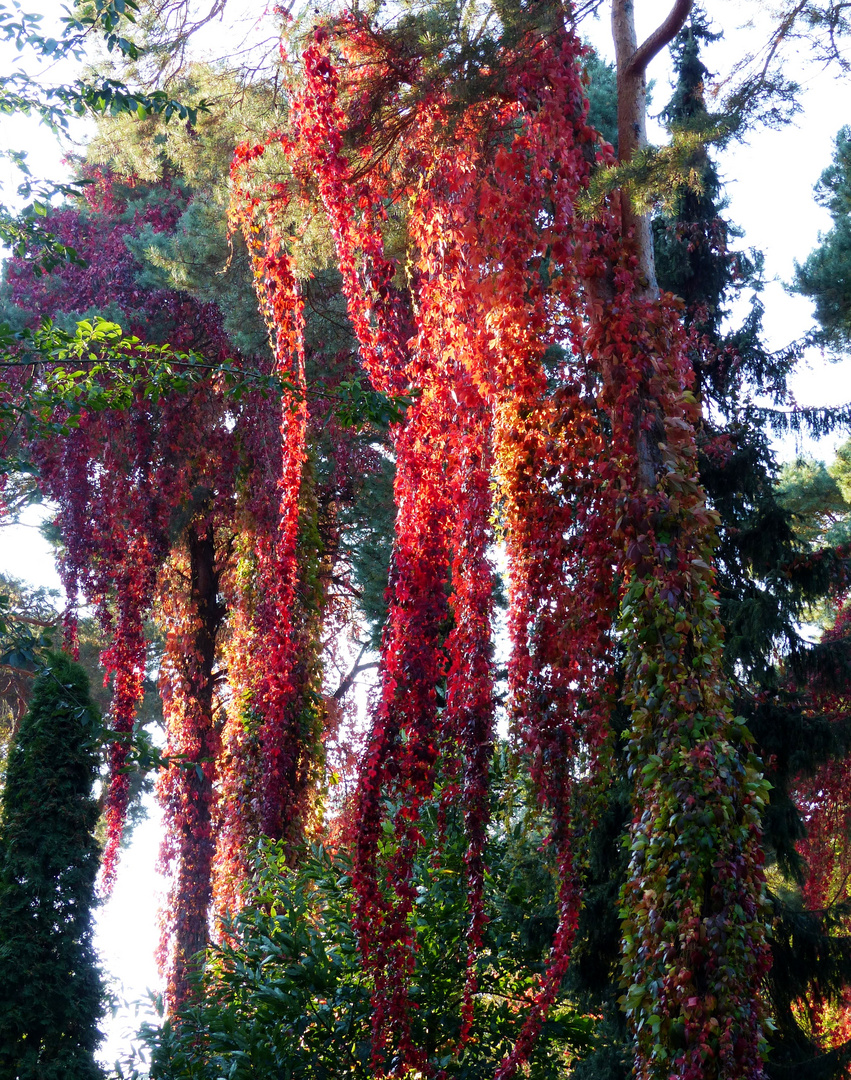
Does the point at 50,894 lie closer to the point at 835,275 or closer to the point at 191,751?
the point at 191,751

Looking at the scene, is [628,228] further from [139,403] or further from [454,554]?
[139,403]

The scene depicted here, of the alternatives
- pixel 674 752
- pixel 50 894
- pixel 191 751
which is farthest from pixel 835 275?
pixel 50 894

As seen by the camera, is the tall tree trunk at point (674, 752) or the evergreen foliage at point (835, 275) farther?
the evergreen foliage at point (835, 275)

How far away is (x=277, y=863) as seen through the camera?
20.0 feet

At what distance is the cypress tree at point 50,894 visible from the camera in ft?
17.9

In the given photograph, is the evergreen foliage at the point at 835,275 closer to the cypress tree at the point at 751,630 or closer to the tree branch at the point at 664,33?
the cypress tree at the point at 751,630

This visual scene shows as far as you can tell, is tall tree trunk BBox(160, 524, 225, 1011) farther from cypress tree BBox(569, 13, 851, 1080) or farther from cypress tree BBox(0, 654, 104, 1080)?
cypress tree BBox(569, 13, 851, 1080)

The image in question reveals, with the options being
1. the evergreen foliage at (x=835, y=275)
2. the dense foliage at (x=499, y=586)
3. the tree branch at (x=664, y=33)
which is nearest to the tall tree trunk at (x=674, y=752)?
the dense foliage at (x=499, y=586)

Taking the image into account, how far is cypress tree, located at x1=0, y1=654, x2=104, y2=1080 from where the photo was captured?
5441 mm

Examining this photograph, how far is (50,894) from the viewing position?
5.80 meters

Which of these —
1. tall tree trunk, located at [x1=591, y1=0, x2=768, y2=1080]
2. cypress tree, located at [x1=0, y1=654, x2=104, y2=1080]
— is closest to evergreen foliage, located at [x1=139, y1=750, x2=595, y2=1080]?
cypress tree, located at [x1=0, y1=654, x2=104, y2=1080]

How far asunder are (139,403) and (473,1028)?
669 cm

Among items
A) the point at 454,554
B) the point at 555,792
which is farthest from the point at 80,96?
the point at 555,792

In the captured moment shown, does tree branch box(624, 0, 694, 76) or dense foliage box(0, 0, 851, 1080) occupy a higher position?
tree branch box(624, 0, 694, 76)
